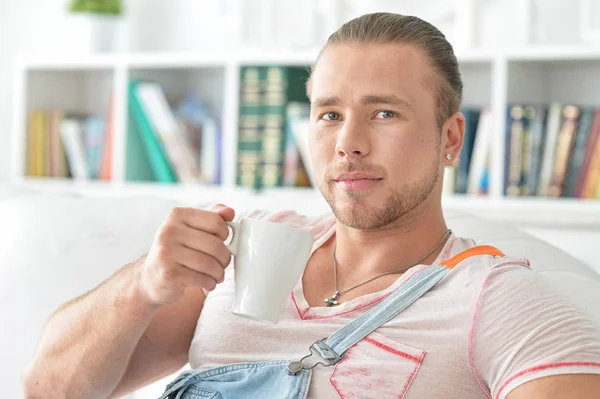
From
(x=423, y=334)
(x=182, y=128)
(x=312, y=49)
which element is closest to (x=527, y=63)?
(x=312, y=49)

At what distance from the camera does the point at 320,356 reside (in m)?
1.19

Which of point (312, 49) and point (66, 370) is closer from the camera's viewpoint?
point (66, 370)

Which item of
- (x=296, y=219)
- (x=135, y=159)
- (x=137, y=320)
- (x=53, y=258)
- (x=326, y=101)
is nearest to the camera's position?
(x=137, y=320)

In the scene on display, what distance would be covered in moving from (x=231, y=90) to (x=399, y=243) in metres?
1.70

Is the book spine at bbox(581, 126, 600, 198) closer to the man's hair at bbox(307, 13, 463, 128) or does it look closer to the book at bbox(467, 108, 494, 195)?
the book at bbox(467, 108, 494, 195)

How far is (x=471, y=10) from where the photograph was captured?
265 cm

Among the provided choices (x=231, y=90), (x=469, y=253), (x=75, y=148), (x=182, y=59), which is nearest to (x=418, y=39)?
(x=469, y=253)

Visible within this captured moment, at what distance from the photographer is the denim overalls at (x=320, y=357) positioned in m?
1.19

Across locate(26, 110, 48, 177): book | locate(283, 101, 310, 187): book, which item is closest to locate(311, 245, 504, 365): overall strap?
locate(283, 101, 310, 187): book

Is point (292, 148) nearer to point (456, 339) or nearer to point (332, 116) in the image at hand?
point (332, 116)

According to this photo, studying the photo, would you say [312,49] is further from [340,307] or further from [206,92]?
[340,307]

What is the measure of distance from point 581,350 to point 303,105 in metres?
1.96

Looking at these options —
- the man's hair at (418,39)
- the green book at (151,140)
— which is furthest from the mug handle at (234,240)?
the green book at (151,140)

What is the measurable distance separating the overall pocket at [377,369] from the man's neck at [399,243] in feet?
0.64
